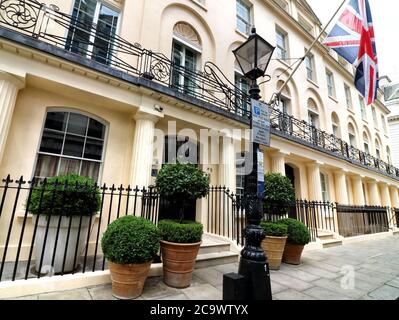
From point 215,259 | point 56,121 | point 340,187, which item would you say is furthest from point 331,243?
point 56,121

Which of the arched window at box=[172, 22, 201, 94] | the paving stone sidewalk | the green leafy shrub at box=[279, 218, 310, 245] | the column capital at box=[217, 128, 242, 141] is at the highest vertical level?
the arched window at box=[172, 22, 201, 94]

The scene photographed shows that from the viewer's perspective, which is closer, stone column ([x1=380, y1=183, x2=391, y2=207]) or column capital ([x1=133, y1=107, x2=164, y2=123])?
column capital ([x1=133, y1=107, x2=164, y2=123])

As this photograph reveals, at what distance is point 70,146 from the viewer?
218 inches

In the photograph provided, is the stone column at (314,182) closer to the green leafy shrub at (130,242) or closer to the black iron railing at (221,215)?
the black iron railing at (221,215)

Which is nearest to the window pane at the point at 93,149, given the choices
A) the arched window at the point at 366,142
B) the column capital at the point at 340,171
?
the column capital at the point at 340,171

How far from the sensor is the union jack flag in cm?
803

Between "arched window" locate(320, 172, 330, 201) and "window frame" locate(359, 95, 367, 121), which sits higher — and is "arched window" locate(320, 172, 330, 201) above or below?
below

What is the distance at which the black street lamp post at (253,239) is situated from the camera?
9.44 ft

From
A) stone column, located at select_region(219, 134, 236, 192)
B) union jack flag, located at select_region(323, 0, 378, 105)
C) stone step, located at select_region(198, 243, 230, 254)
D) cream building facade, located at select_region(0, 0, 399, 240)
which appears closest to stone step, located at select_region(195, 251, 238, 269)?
stone step, located at select_region(198, 243, 230, 254)

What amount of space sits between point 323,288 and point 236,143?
537cm

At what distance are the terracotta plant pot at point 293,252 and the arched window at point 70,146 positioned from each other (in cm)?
543

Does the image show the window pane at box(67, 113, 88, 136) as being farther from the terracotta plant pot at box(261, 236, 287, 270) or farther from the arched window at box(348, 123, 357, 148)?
the arched window at box(348, 123, 357, 148)

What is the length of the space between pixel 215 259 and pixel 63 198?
3.54 meters

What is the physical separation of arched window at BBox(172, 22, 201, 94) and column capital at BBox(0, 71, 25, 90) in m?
4.60
